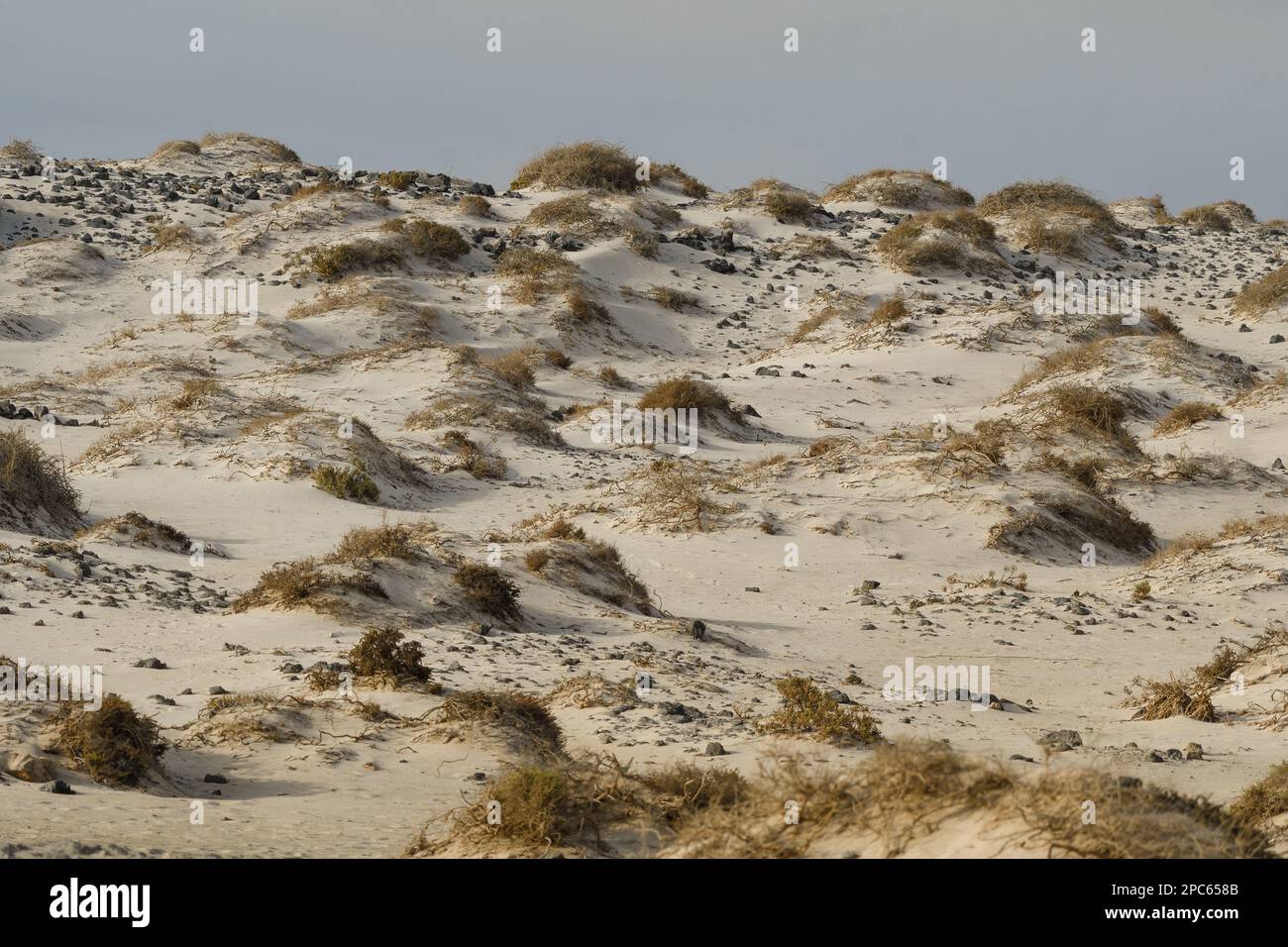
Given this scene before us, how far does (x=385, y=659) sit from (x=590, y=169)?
29978 mm

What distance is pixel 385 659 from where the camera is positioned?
1059cm

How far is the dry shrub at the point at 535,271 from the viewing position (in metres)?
31.0

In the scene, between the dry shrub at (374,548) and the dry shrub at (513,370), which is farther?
the dry shrub at (513,370)

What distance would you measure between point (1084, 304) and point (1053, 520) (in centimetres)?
1458

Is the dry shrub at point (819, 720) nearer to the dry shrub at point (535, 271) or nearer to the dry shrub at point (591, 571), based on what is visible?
the dry shrub at point (591, 571)

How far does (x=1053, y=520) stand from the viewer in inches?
719

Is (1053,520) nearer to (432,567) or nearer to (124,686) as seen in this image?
(432,567)

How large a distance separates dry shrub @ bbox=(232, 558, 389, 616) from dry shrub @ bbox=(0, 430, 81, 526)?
356cm

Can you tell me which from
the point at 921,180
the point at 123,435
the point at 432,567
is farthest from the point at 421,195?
the point at 432,567

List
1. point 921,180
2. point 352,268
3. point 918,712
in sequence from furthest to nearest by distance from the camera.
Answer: point 921,180 < point 352,268 < point 918,712

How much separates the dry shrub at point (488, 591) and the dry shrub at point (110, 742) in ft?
15.4

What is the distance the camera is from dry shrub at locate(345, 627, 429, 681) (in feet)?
34.6

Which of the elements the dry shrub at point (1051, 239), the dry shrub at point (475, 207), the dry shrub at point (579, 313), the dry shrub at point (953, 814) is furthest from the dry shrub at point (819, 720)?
the dry shrub at point (1051, 239)
